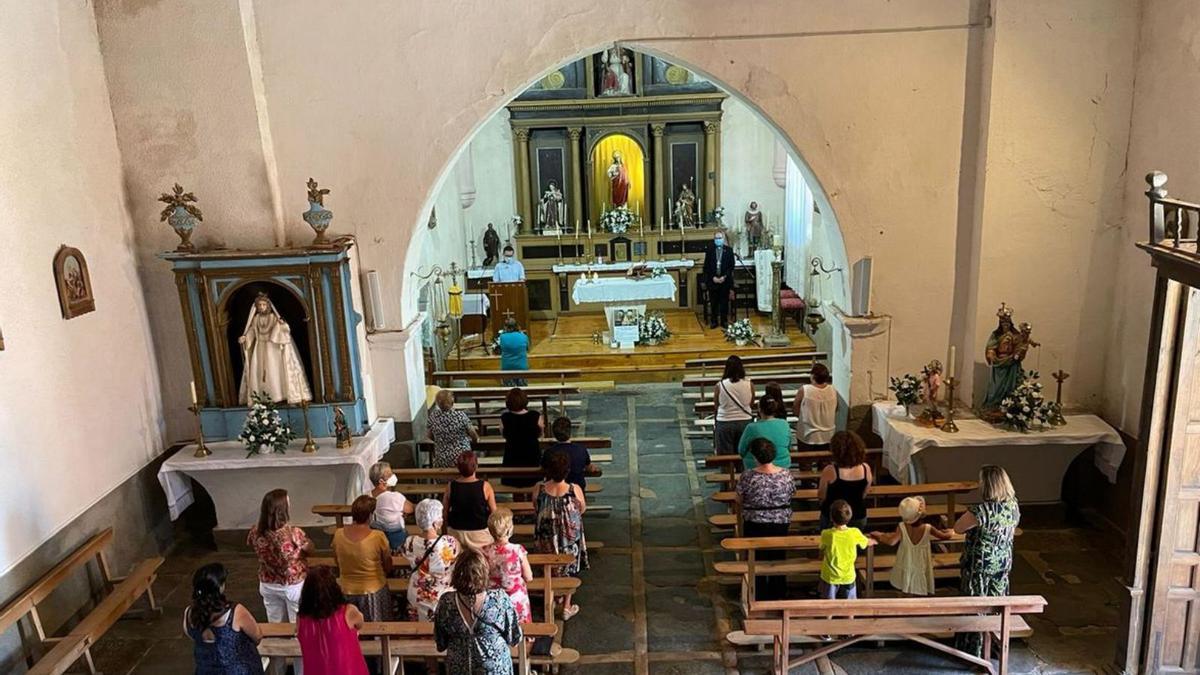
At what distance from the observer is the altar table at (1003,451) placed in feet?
24.5

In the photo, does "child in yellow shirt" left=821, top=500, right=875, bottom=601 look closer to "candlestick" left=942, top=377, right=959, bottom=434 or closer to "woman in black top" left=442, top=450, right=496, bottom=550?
"woman in black top" left=442, top=450, right=496, bottom=550

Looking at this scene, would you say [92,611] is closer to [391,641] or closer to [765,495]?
[391,641]

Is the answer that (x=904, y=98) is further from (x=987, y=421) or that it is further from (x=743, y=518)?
(x=743, y=518)

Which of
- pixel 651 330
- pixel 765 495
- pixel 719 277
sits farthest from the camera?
pixel 719 277

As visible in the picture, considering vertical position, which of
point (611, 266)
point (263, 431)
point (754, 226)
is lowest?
point (263, 431)

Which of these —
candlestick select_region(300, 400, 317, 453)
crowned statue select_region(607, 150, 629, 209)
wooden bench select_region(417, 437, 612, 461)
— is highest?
crowned statue select_region(607, 150, 629, 209)

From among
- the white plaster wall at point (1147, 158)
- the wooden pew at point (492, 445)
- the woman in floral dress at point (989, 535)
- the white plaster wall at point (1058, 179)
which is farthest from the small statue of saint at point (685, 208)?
the woman in floral dress at point (989, 535)

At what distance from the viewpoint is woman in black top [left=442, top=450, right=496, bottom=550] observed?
19.6ft

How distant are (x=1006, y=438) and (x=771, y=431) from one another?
2194 mm

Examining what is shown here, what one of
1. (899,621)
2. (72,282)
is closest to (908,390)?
(899,621)

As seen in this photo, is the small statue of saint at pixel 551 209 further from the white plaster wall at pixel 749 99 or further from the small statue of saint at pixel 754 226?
the white plaster wall at pixel 749 99

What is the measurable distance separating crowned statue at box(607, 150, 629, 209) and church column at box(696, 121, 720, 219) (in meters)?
1.50

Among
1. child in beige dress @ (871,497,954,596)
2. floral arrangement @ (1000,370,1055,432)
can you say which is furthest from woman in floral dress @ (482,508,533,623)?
floral arrangement @ (1000,370,1055,432)

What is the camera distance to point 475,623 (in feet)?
14.4
